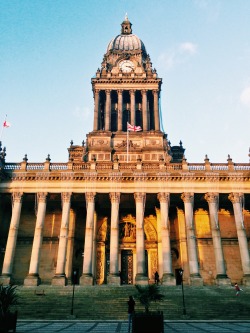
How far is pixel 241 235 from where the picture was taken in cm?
3338

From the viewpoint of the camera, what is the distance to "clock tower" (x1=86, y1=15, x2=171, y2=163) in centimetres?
4466

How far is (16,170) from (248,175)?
27924 mm

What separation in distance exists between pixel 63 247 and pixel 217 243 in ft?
55.8

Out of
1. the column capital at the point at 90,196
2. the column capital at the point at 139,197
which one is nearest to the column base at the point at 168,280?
the column capital at the point at 139,197

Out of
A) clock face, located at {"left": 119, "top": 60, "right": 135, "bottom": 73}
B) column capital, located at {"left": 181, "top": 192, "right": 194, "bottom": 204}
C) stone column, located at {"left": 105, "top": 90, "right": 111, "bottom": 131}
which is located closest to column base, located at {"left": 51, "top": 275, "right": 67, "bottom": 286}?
column capital, located at {"left": 181, "top": 192, "right": 194, "bottom": 204}

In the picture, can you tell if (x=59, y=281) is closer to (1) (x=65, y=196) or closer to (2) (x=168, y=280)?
(1) (x=65, y=196)

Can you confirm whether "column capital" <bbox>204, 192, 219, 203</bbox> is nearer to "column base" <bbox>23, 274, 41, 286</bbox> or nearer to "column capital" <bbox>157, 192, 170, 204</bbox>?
"column capital" <bbox>157, 192, 170, 204</bbox>

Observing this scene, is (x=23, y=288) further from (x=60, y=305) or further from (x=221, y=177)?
(x=221, y=177)

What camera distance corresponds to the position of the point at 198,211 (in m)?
39.6

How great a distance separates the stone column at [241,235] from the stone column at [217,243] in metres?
1.95

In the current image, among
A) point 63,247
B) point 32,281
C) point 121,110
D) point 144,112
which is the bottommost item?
point 32,281

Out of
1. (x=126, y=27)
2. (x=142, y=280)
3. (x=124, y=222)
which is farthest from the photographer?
(x=126, y=27)

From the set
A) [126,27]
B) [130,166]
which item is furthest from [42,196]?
[126,27]

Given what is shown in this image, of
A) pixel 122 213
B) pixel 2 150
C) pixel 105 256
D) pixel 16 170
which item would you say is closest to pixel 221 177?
pixel 122 213
